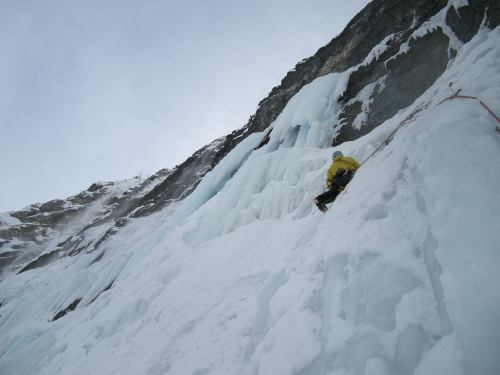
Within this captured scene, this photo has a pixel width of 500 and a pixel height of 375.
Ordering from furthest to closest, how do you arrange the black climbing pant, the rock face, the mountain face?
the rock face < the black climbing pant < the mountain face

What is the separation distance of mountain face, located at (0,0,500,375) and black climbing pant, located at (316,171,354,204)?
0.36m

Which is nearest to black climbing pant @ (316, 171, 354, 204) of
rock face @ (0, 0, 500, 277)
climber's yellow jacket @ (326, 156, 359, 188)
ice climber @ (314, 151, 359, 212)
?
ice climber @ (314, 151, 359, 212)

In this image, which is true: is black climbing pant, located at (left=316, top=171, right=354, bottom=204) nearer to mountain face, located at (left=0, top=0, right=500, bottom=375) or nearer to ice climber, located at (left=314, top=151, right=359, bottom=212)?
ice climber, located at (left=314, top=151, right=359, bottom=212)

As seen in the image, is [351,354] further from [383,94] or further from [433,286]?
[383,94]

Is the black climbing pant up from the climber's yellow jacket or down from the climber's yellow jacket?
down

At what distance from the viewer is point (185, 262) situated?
9.84 metres

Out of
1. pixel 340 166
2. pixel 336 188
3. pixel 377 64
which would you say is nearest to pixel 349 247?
pixel 336 188

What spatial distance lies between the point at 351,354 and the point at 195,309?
4.35 meters

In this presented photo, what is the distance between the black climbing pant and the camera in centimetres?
545

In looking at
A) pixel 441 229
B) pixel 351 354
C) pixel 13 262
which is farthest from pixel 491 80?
pixel 13 262

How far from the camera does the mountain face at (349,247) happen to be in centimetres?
234

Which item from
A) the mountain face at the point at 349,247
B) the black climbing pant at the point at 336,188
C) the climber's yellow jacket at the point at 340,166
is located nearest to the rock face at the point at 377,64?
the mountain face at the point at 349,247

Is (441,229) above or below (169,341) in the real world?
above

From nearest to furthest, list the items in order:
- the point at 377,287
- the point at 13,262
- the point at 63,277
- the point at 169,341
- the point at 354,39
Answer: the point at 377,287, the point at 169,341, the point at 354,39, the point at 63,277, the point at 13,262
